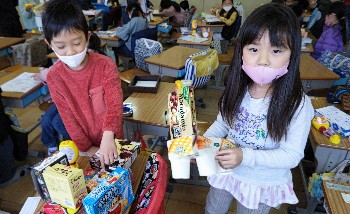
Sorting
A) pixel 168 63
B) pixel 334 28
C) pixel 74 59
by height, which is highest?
pixel 74 59

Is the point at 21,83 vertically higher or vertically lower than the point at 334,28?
lower

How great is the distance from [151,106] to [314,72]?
2.06 m

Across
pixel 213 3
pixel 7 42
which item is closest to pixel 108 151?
pixel 7 42

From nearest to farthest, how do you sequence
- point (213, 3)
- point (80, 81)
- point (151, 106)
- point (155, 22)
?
point (80, 81) < point (151, 106) < point (155, 22) < point (213, 3)

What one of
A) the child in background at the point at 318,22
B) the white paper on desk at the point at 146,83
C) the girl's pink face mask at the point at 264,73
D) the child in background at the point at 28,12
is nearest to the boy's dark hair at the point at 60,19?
the girl's pink face mask at the point at 264,73

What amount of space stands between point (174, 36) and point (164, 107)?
442 centimetres

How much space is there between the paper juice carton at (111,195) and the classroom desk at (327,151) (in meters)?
1.43

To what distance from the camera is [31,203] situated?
1.02 metres

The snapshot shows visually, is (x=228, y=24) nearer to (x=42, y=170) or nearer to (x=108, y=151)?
(x=108, y=151)

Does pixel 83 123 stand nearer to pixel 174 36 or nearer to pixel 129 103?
pixel 129 103

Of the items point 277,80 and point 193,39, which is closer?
point 277,80

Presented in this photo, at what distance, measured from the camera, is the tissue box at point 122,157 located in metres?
1.04

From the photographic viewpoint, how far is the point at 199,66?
3.05 meters

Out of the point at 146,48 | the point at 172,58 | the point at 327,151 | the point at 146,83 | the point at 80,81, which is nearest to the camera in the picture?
the point at 80,81
